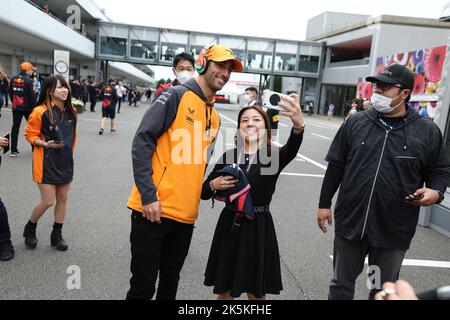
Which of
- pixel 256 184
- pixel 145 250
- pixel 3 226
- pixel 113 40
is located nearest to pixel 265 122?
pixel 256 184

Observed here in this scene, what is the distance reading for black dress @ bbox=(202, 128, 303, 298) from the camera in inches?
96.9

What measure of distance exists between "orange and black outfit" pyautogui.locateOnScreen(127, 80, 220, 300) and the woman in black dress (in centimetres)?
24

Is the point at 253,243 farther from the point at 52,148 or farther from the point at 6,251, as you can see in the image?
the point at 6,251

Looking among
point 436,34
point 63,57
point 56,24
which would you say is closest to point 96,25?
point 56,24

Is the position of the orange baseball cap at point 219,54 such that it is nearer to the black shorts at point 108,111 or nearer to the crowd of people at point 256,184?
the crowd of people at point 256,184

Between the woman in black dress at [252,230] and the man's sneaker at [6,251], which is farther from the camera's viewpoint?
the man's sneaker at [6,251]

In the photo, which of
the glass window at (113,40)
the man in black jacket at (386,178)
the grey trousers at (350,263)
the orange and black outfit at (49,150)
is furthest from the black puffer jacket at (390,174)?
the glass window at (113,40)

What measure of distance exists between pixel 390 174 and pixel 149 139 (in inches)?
65.5

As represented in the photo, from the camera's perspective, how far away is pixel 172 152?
222 centimetres

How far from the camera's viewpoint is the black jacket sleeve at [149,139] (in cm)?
213

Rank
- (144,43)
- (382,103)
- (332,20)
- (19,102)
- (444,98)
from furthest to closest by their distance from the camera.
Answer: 1. (332,20)
2. (144,43)
3. (19,102)
4. (444,98)
5. (382,103)

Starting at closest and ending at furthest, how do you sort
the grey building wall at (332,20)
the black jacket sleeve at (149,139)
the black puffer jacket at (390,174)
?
the black jacket sleeve at (149,139) < the black puffer jacket at (390,174) < the grey building wall at (332,20)

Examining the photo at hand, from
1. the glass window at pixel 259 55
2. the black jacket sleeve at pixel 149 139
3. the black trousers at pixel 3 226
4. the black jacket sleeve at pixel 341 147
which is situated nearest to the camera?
the black jacket sleeve at pixel 149 139

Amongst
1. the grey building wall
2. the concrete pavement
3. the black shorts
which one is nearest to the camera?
the concrete pavement
